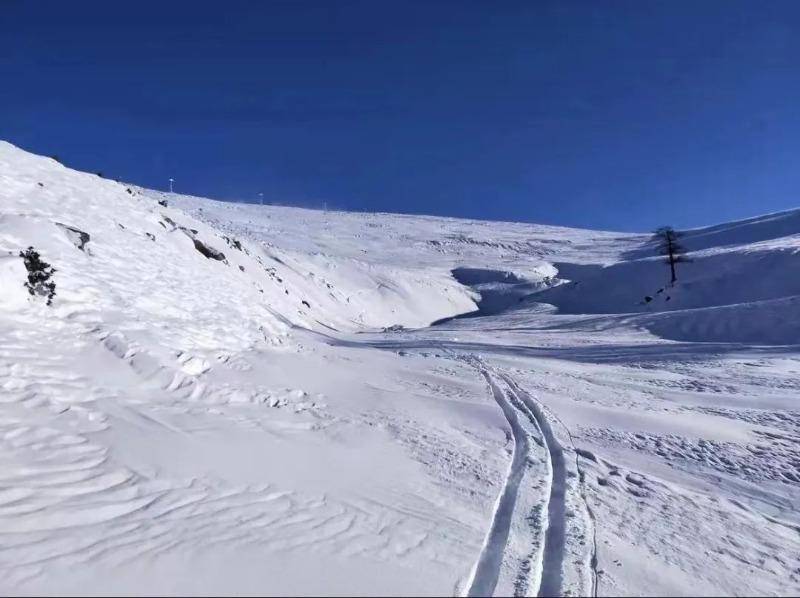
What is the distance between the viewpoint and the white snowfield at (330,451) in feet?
15.9

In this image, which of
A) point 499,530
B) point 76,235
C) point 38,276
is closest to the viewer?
point 499,530

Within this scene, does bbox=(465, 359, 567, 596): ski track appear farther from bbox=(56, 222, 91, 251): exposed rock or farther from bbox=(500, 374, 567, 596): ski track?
bbox=(56, 222, 91, 251): exposed rock

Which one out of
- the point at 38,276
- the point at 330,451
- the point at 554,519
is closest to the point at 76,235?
the point at 38,276

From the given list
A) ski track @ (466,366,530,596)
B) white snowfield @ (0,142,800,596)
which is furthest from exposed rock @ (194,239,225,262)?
ski track @ (466,366,530,596)

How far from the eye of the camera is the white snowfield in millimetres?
4844

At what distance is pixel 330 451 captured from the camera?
7863 millimetres

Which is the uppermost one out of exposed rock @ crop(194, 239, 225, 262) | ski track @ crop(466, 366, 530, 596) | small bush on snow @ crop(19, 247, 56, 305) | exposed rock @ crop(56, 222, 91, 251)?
exposed rock @ crop(194, 239, 225, 262)

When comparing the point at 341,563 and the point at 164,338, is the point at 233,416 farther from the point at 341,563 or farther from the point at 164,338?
the point at 341,563

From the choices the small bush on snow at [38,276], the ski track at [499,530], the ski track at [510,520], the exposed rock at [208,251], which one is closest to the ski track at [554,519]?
the ski track at [510,520]

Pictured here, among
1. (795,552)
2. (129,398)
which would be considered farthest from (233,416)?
(795,552)

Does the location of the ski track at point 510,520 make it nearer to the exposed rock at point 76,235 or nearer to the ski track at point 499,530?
the ski track at point 499,530

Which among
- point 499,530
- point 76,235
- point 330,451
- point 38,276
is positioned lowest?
point 499,530

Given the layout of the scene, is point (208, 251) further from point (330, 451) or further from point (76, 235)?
point (330, 451)

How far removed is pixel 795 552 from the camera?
18.7ft
